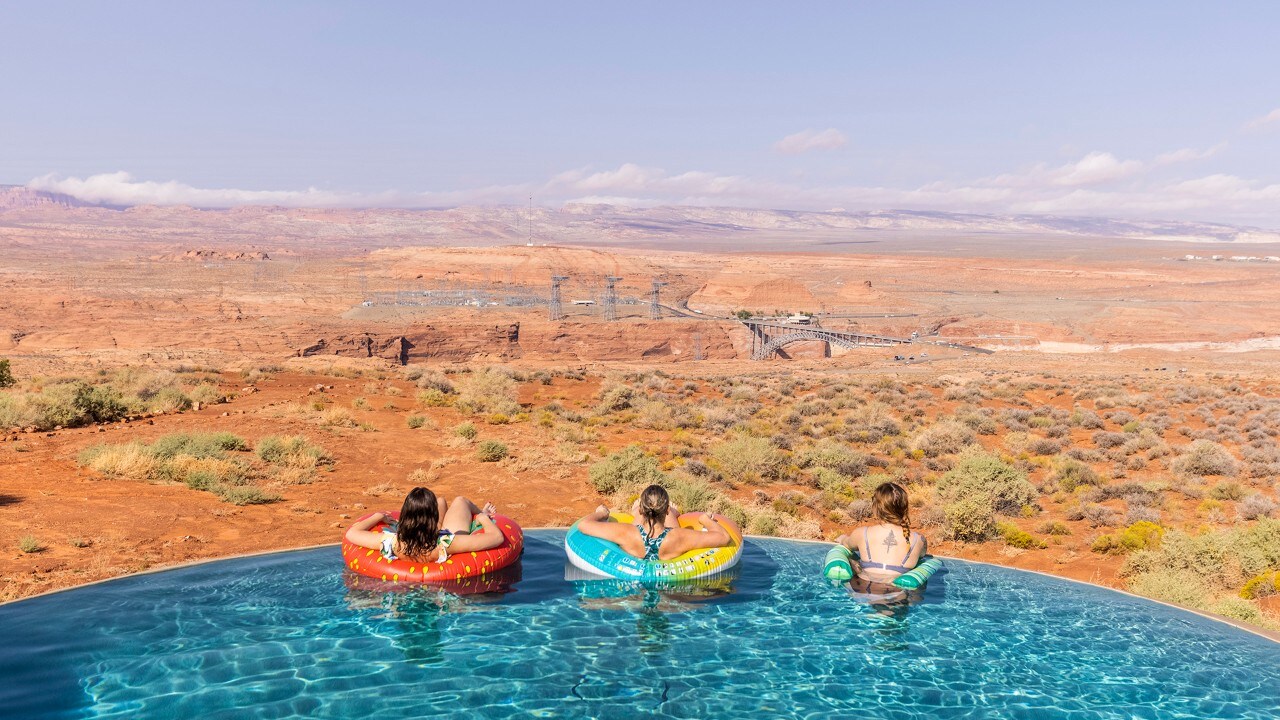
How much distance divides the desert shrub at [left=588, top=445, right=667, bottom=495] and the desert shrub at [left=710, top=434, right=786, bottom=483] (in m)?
1.61

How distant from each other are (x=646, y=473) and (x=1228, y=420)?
1679cm

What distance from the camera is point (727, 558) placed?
869 centimetres

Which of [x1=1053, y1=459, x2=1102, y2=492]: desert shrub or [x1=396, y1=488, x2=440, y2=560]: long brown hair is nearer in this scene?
[x1=396, y1=488, x2=440, y2=560]: long brown hair

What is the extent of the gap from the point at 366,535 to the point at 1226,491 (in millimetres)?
13731

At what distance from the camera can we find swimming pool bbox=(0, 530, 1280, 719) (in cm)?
597

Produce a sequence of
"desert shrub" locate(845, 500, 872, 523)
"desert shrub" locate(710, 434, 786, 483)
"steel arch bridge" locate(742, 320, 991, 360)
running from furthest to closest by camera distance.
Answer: "steel arch bridge" locate(742, 320, 991, 360)
"desert shrub" locate(710, 434, 786, 483)
"desert shrub" locate(845, 500, 872, 523)

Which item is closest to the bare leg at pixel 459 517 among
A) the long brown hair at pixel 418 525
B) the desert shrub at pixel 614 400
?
the long brown hair at pixel 418 525

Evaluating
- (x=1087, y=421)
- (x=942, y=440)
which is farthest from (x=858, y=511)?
(x=1087, y=421)

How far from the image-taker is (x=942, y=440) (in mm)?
17516

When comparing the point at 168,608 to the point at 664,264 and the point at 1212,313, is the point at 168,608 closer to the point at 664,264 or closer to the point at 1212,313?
the point at 1212,313

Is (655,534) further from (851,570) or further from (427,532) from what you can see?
(427,532)

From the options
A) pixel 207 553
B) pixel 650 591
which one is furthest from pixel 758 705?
pixel 207 553

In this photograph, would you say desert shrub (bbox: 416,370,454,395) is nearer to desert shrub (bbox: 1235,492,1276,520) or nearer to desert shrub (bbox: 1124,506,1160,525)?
desert shrub (bbox: 1124,506,1160,525)

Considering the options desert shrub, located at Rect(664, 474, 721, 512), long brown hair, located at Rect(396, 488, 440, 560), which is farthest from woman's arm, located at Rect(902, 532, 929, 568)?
long brown hair, located at Rect(396, 488, 440, 560)
